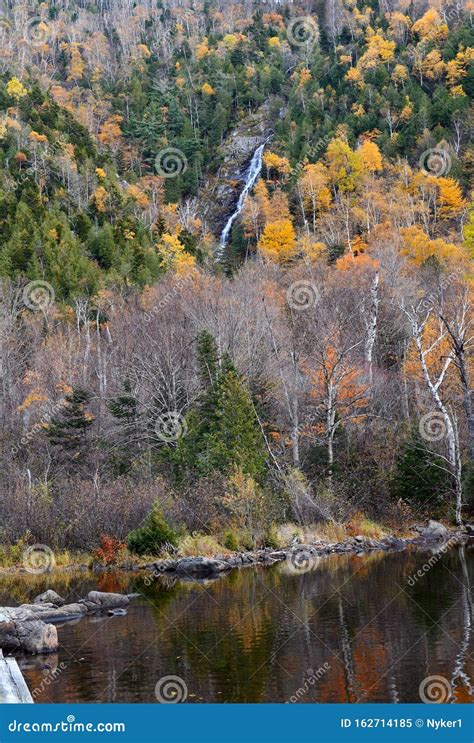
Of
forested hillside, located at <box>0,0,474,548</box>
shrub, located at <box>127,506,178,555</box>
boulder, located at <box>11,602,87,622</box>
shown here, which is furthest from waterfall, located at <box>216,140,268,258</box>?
boulder, located at <box>11,602,87,622</box>

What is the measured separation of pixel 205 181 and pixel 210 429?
88.7 m

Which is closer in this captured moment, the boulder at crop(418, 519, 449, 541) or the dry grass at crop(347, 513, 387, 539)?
the boulder at crop(418, 519, 449, 541)

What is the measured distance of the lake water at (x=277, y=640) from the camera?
1359 cm

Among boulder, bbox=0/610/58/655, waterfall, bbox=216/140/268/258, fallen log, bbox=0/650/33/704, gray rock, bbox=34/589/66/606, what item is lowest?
gray rock, bbox=34/589/66/606

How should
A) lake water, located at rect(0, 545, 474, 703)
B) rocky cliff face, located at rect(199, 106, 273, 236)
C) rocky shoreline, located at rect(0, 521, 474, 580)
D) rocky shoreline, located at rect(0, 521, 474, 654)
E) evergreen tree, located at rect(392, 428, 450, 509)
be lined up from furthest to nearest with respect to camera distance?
1. rocky cliff face, located at rect(199, 106, 273, 236)
2. evergreen tree, located at rect(392, 428, 450, 509)
3. rocky shoreline, located at rect(0, 521, 474, 580)
4. rocky shoreline, located at rect(0, 521, 474, 654)
5. lake water, located at rect(0, 545, 474, 703)

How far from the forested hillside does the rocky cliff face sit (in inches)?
16.7

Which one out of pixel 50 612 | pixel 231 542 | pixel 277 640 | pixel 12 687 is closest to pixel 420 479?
pixel 231 542

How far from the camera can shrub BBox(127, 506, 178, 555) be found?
32281mm

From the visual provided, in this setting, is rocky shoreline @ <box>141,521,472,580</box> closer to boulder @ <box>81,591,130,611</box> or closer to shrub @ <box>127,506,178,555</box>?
shrub @ <box>127,506,178,555</box>

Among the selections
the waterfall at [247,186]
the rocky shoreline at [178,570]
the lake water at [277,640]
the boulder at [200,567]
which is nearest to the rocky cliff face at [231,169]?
the waterfall at [247,186]

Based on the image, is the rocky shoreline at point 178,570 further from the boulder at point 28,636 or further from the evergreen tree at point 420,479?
the evergreen tree at point 420,479

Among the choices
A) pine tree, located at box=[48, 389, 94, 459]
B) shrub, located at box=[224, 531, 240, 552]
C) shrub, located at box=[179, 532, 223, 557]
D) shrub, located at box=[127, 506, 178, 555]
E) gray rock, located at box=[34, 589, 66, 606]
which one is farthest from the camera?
pine tree, located at box=[48, 389, 94, 459]

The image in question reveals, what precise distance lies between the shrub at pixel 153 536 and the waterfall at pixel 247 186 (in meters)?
66.4
